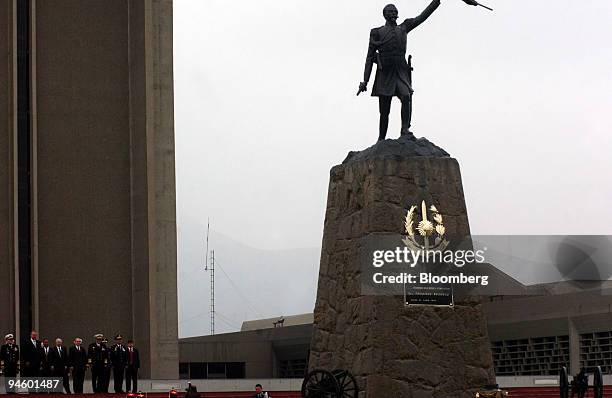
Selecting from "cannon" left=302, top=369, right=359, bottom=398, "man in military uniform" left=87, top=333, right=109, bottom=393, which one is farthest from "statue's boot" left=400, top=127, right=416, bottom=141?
"man in military uniform" left=87, top=333, right=109, bottom=393

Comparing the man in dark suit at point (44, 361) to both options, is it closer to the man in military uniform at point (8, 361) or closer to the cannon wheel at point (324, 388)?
the man in military uniform at point (8, 361)

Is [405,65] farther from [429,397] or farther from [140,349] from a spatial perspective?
[140,349]

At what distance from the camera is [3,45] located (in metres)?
40.5

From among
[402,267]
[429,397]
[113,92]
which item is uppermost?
[113,92]

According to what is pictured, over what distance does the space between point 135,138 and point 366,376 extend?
16650 millimetres

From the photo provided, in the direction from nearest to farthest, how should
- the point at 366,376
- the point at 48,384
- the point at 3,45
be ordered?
the point at 366,376, the point at 48,384, the point at 3,45

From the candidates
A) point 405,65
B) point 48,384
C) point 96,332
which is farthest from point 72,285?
point 405,65

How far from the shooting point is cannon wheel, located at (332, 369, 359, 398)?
26719 millimetres

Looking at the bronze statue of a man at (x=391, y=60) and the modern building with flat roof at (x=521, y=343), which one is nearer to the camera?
the bronze statue of a man at (x=391, y=60)

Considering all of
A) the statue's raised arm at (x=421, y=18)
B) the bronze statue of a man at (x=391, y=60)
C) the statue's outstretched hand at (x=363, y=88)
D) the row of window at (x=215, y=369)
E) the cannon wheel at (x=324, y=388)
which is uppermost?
the statue's raised arm at (x=421, y=18)

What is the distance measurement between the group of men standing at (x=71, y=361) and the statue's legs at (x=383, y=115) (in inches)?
271

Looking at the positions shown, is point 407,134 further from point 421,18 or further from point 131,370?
point 131,370

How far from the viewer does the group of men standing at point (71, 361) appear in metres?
29.9

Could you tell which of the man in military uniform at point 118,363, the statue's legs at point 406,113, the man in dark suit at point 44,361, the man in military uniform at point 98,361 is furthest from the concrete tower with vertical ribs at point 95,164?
the statue's legs at point 406,113
